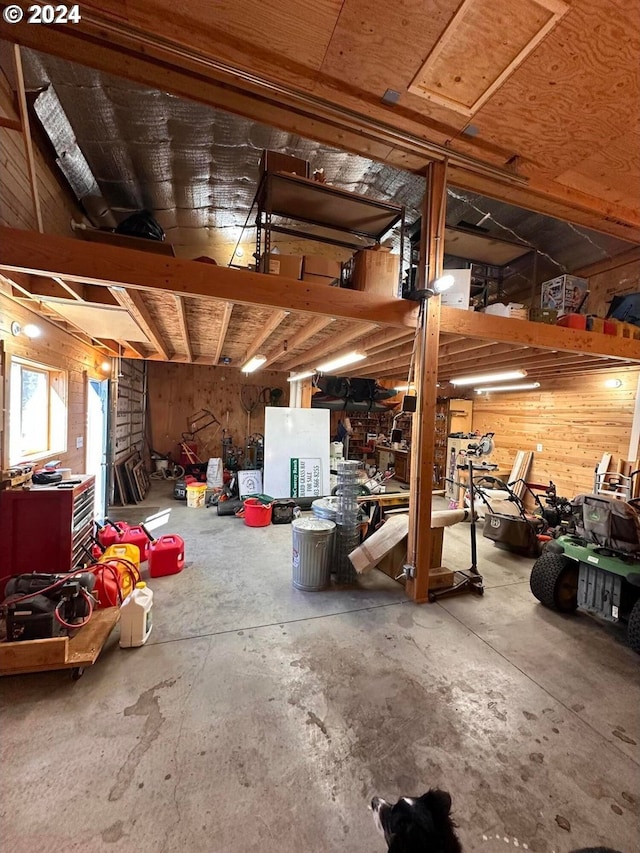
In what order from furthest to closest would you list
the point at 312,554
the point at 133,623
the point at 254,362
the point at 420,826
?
the point at 254,362 → the point at 312,554 → the point at 133,623 → the point at 420,826

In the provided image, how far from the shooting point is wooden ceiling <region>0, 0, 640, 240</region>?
198 centimetres

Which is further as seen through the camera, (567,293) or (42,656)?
(567,293)

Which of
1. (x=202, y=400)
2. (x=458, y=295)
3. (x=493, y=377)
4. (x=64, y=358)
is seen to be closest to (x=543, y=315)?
(x=458, y=295)

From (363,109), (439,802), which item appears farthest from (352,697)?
(363,109)

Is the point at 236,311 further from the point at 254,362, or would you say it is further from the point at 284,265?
the point at 254,362

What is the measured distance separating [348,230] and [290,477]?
168 inches

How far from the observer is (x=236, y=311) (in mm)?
3584

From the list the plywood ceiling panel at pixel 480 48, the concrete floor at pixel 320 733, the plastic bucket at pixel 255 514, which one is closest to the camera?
the concrete floor at pixel 320 733

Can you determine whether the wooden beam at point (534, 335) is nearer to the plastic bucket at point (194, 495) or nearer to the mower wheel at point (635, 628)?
the mower wheel at point (635, 628)

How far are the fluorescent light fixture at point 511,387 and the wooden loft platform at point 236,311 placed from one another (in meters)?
1.38

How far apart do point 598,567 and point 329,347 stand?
145 inches

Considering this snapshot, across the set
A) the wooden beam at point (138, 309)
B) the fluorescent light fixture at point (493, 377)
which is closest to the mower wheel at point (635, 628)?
the fluorescent light fixture at point (493, 377)

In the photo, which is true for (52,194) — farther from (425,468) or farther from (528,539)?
(528,539)

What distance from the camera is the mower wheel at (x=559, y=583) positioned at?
3176mm
